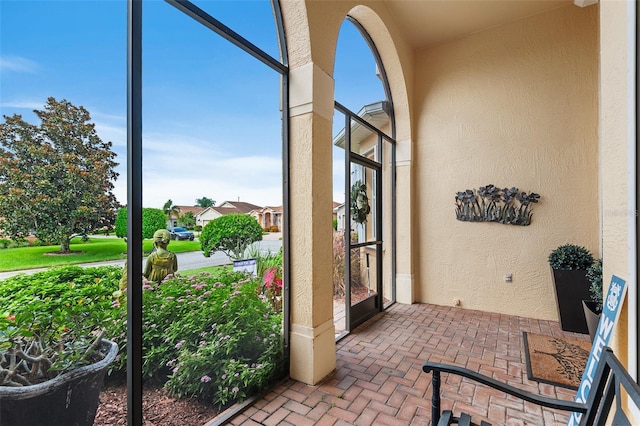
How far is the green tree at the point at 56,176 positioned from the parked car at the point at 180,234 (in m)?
0.35

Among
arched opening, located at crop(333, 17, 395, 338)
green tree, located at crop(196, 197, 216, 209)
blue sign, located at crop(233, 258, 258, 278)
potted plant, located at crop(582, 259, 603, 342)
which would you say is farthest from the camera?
arched opening, located at crop(333, 17, 395, 338)

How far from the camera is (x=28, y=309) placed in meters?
1.27

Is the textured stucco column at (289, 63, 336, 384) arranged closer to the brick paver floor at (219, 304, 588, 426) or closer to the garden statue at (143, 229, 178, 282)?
the brick paver floor at (219, 304, 588, 426)

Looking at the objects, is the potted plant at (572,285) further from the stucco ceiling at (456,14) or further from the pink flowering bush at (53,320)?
the pink flowering bush at (53,320)

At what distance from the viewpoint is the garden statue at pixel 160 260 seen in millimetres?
1700

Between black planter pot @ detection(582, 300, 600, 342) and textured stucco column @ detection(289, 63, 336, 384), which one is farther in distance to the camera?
black planter pot @ detection(582, 300, 600, 342)

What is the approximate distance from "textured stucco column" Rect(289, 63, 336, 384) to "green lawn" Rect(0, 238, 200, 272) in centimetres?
115

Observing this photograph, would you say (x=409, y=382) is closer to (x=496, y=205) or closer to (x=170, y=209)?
(x=170, y=209)

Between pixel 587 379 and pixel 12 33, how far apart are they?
9.83ft

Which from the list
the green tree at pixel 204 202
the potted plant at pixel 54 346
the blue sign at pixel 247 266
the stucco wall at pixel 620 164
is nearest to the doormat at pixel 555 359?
the stucco wall at pixel 620 164

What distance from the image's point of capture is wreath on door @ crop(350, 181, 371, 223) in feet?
12.4

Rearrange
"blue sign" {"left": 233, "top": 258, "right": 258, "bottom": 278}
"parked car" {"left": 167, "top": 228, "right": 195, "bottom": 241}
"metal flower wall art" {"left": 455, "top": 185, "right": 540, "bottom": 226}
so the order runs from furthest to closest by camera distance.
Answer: "metal flower wall art" {"left": 455, "top": 185, "right": 540, "bottom": 226} → "blue sign" {"left": 233, "top": 258, "right": 258, "bottom": 278} → "parked car" {"left": 167, "top": 228, "right": 195, "bottom": 241}

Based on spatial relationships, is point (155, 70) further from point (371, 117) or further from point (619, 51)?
point (371, 117)

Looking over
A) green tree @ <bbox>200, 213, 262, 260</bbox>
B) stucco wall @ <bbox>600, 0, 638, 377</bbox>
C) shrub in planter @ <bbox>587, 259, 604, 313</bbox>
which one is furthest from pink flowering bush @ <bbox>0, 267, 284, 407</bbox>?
shrub in planter @ <bbox>587, 259, 604, 313</bbox>
